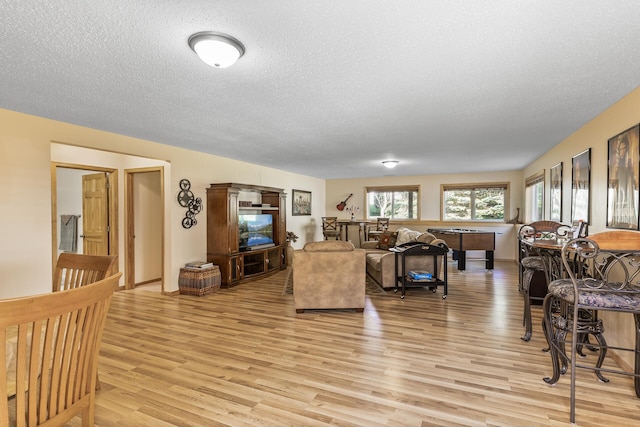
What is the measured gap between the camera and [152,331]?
3324 mm

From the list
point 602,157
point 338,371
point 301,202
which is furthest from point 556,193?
point 301,202

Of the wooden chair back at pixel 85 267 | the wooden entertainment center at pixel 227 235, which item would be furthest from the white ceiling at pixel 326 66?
the wooden entertainment center at pixel 227 235

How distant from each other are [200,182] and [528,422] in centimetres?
510

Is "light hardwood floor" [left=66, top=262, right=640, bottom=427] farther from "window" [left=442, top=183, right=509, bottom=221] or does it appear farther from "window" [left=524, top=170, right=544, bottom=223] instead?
"window" [left=442, top=183, right=509, bottom=221]

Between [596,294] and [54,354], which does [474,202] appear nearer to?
[596,294]

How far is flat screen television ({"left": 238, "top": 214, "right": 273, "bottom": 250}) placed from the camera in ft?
18.7

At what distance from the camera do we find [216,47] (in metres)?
1.83

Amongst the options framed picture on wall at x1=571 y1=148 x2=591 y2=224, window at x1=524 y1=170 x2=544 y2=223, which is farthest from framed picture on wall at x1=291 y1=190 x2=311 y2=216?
framed picture on wall at x1=571 y1=148 x2=591 y2=224

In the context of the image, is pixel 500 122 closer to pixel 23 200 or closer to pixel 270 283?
pixel 270 283

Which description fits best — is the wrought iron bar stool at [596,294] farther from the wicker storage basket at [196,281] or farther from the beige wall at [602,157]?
the wicker storage basket at [196,281]

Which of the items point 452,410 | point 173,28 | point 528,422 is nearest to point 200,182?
point 173,28

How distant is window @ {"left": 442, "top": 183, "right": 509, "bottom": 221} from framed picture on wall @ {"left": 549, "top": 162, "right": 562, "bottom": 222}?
117 inches

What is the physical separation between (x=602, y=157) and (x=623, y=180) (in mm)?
573

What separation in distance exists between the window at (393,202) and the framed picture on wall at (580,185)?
4779 mm
